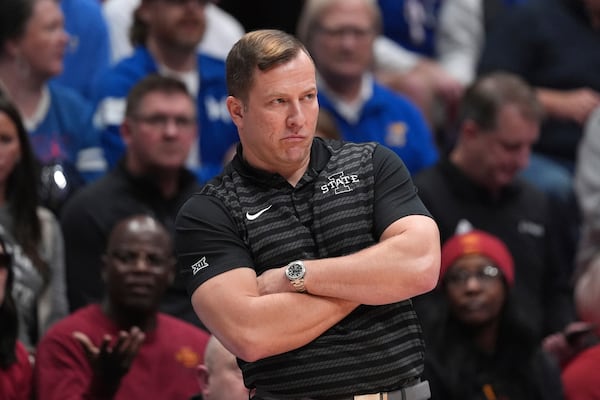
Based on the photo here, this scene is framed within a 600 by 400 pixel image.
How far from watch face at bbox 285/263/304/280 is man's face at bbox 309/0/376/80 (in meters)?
3.68

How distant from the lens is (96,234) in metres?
5.53

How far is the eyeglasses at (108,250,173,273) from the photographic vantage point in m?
5.04

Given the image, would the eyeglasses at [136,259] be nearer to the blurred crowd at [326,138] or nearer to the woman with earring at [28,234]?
the blurred crowd at [326,138]

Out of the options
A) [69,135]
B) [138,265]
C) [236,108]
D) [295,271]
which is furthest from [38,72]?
[295,271]

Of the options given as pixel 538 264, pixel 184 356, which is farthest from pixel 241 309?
pixel 538 264

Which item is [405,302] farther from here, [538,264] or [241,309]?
[538,264]

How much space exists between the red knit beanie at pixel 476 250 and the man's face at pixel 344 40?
1520mm

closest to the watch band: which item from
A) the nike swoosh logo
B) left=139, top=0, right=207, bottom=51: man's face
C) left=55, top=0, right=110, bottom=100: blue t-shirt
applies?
the nike swoosh logo

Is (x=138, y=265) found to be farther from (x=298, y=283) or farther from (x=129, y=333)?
(x=298, y=283)

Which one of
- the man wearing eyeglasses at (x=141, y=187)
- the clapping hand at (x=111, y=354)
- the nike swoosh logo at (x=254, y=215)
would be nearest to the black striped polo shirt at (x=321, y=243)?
the nike swoosh logo at (x=254, y=215)

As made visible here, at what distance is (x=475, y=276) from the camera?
5.43 meters

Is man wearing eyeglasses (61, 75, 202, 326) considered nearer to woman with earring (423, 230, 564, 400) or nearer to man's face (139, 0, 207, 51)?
man's face (139, 0, 207, 51)

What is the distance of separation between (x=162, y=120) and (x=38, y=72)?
2.69 ft

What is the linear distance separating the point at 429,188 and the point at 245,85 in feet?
9.61
